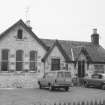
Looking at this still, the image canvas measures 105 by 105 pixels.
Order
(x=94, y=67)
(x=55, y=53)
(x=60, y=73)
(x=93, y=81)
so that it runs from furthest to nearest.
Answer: (x=94, y=67) → (x=55, y=53) → (x=93, y=81) → (x=60, y=73)

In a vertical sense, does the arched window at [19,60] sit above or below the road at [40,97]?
above

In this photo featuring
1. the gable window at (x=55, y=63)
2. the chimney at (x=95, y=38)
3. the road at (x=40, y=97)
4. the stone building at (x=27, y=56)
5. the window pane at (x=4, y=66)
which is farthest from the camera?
the chimney at (x=95, y=38)

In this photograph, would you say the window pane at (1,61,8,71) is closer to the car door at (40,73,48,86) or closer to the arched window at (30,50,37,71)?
the arched window at (30,50,37,71)

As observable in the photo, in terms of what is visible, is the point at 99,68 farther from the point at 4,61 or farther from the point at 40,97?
the point at 40,97

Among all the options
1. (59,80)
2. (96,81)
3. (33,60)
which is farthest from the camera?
(33,60)

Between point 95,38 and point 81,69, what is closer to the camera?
point 81,69

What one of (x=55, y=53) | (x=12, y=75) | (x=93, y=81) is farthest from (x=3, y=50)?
(x=93, y=81)

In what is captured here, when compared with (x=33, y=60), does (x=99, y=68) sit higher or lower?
lower

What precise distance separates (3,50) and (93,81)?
1076 centimetres

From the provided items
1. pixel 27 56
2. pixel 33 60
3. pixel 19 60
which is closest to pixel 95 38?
pixel 33 60

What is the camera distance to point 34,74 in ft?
93.4

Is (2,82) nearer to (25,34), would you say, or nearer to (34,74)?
(34,74)

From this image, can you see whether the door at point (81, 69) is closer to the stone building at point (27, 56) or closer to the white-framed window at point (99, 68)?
the stone building at point (27, 56)

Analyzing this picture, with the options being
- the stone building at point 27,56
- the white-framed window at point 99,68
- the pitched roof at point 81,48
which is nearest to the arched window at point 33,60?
the stone building at point 27,56
